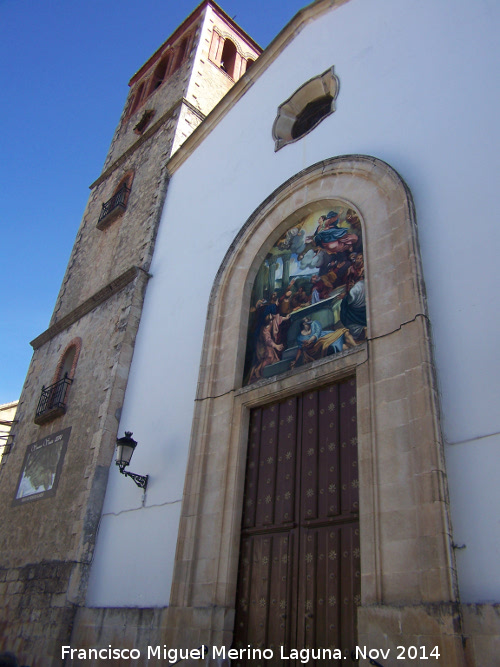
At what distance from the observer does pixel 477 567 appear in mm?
4172

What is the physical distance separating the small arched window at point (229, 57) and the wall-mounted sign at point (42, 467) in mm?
13055

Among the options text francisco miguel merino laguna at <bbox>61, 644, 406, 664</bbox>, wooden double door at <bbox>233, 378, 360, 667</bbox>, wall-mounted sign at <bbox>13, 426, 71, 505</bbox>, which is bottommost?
text francisco miguel merino laguna at <bbox>61, 644, 406, 664</bbox>

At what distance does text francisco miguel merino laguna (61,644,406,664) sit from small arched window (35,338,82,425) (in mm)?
4303

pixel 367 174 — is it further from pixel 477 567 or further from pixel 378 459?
pixel 477 567

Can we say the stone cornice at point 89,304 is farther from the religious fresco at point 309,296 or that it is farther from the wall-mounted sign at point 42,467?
the religious fresco at point 309,296

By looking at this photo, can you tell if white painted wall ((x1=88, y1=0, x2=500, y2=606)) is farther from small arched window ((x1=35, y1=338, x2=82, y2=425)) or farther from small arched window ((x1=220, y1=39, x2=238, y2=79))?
small arched window ((x1=220, y1=39, x2=238, y2=79))

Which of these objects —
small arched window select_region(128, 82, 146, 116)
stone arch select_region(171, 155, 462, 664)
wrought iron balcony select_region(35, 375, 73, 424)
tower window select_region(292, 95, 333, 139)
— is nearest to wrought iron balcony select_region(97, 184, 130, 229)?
wrought iron balcony select_region(35, 375, 73, 424)

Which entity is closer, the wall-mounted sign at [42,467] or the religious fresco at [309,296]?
the religious fresco at [309,296]

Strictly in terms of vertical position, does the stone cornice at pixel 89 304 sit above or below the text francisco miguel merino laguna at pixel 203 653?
above

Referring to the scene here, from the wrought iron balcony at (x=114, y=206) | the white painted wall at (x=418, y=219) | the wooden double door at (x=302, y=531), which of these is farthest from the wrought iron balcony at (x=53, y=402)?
the wooden double door at (x=302, y=531)

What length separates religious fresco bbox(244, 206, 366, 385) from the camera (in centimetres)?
649

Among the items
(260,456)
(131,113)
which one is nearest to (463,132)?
(260,456)

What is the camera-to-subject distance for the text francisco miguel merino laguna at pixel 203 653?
4879 mm

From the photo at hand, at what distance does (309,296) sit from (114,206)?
8191 millimetres
